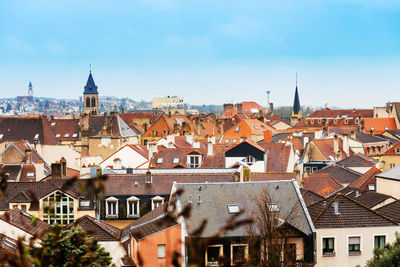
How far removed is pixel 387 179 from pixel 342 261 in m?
8.52

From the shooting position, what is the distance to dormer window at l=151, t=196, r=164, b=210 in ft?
108

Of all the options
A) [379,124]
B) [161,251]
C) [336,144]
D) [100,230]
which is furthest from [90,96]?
[161,251]

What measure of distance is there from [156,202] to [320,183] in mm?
12689

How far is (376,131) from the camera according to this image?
3551 inches

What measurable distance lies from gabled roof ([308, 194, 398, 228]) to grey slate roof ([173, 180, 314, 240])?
777mm

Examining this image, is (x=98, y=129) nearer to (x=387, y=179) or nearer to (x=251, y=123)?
(x=251, y=123)

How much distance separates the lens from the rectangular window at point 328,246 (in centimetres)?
2484

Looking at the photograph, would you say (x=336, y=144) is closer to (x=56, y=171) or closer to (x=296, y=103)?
(x=56, y=171)

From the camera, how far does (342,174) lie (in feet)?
145

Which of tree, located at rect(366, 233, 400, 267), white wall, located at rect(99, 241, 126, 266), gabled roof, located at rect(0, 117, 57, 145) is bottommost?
white wall, located at rect(99, 241, 126, 266)

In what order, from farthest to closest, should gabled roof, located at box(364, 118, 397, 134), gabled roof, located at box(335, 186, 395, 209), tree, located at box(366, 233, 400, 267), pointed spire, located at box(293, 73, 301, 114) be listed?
1. pointed spire, located at box(293, 73, 301, 114)
2. gabled roof, located at box(364, 118, 397, 134)
3. gabled roof, located at box(335, 186, 395, 209)
4. tree, located at box(366, 233, 400, 267)

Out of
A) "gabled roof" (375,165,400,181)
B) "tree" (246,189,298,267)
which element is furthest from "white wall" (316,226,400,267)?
"gabled roof" (375,165,400,181)

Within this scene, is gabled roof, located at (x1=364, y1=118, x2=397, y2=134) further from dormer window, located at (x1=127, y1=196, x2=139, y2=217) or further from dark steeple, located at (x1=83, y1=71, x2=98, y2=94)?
dark steeple, located at (x1=83, y1=71, x2=98, y2=94)

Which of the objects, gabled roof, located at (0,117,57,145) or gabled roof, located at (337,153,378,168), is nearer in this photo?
gabled roof, located at (337,153,378,168)
